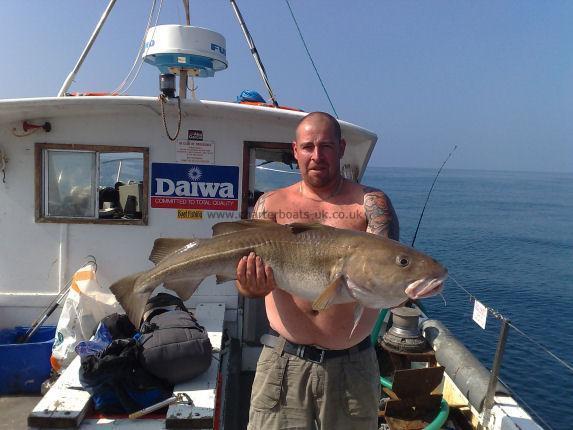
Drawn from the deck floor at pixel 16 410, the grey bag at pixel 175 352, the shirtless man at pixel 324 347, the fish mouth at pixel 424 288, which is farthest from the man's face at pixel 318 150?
the deck floor at pixel 16 410

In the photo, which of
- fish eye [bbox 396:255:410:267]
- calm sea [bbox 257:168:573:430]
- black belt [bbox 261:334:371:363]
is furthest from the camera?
calm sea [bbox 257:168:573:430]

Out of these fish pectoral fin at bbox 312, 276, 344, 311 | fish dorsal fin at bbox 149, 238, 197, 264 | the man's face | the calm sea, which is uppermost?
the man's face

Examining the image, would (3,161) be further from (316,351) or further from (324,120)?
(316,351)

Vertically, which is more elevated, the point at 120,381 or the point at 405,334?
the point at 120,381

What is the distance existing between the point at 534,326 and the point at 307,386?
13699 mm

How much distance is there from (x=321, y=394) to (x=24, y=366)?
3801 millimetres

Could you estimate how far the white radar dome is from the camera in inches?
225

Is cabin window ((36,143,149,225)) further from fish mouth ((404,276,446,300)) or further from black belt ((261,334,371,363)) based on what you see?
fish mouth ((404,276,446,300))

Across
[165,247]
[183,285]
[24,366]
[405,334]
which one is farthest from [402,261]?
[24,366]

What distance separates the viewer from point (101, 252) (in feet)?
19.5

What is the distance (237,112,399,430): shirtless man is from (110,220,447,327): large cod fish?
0.51 ft

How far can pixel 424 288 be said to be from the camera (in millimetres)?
2521

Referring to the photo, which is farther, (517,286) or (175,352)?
(517,286)

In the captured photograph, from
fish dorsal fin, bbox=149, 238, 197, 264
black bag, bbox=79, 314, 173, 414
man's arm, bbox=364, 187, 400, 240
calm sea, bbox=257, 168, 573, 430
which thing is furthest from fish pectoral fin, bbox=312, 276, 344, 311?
calm sea, bbox=257, 168, 573, 430
